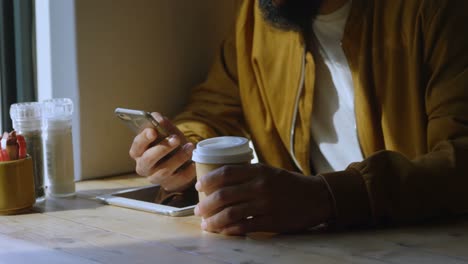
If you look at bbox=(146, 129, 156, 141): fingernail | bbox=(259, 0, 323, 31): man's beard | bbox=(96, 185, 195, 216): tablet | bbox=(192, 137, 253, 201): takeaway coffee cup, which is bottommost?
bbox=(96, 185, 195, 216): tablet

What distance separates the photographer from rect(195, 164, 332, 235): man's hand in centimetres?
118

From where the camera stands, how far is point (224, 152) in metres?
1.21

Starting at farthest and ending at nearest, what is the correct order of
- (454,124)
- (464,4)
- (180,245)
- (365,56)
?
(365,56)
(464,4)
(454,124)
(180,245)

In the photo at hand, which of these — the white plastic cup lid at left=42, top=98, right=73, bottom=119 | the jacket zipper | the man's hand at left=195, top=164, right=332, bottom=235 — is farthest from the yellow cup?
the jacket zipper

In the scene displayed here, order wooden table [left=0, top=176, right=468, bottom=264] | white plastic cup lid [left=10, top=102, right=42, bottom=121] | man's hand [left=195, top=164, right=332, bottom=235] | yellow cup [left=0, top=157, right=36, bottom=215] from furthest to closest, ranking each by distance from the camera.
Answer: white plastic cup lid [left=10, top=102, right=42, bottom=121] → yellow cup [left=0, top=157, right=36, bottom=215] → man's hand [left=195, top=164, right=332, bottom=235] → wooden table [left=0, top=176, right=468, bottom=264]

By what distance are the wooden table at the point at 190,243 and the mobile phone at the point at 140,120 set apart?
0.66 ft

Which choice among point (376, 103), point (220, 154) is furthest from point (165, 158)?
point (376, 103)

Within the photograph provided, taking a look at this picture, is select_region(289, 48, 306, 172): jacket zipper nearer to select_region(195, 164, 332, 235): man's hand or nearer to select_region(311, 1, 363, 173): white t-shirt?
select_region(311, 1, 363, 173): white t-shirt

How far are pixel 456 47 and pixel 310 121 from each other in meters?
0.41

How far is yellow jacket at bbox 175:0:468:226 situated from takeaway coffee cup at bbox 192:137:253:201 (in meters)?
0.14

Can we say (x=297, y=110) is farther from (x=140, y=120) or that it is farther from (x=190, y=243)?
(x=190, y=243)

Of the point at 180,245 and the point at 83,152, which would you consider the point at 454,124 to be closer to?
the point at 180,245

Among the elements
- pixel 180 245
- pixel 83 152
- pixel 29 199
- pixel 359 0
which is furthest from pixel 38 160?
pixel 359 0

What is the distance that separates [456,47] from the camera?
141 cm
